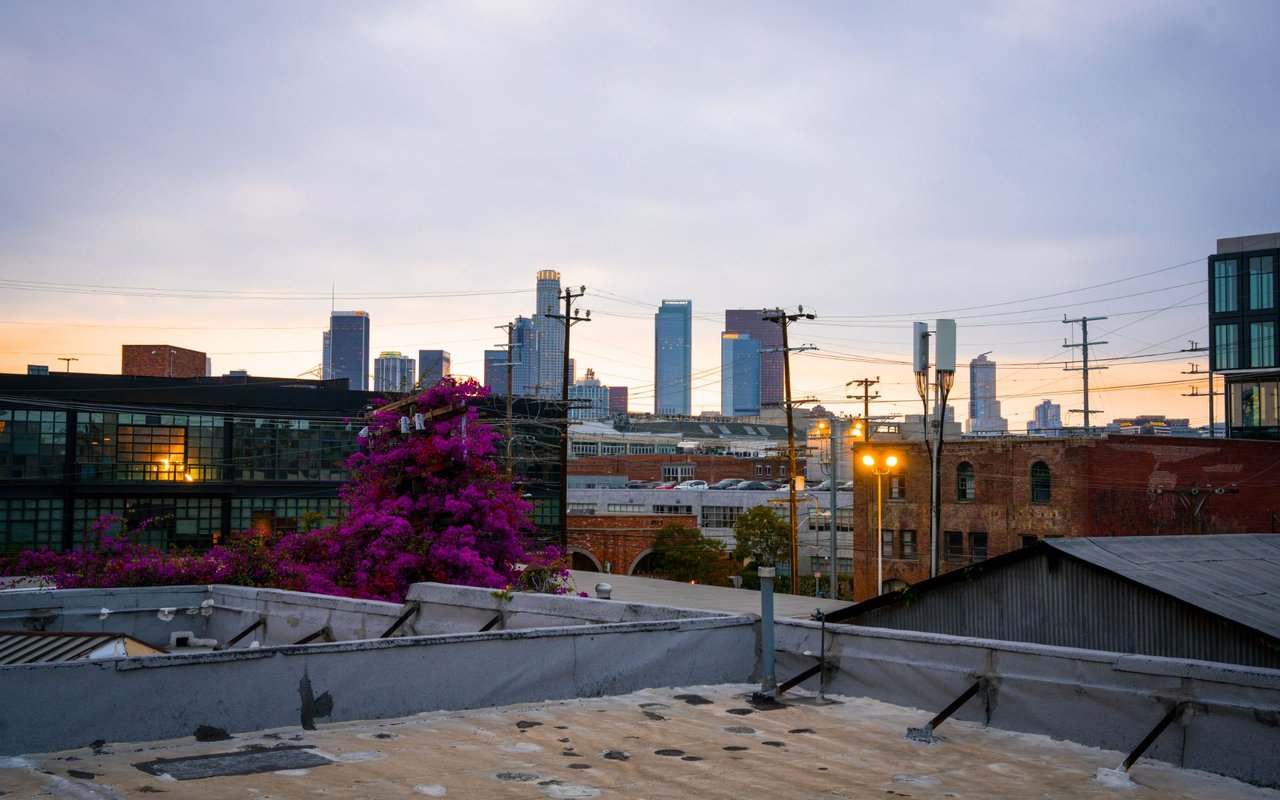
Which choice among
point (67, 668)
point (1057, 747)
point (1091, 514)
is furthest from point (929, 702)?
point (1091, 514)

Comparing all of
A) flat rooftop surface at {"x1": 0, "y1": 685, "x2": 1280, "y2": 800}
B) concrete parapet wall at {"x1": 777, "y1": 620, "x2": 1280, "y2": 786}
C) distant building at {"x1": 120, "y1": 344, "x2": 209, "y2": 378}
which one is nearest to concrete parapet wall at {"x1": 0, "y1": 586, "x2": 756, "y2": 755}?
flat rooftop surface at {"x1": 0, "y1": 685, "x2": 1280, "y2": 800}

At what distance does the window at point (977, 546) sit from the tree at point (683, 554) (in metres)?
21.3

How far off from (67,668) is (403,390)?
19.6m

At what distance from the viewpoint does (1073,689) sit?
839 cm

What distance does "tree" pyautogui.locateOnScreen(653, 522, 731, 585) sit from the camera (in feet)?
253

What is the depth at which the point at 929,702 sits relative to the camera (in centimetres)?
946

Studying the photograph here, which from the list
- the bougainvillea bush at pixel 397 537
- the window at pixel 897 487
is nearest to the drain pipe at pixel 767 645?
the bougainvillea bush at pixel 397 537

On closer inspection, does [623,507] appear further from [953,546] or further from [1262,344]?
[1262,344]

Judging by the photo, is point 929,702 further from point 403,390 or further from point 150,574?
point 403,390

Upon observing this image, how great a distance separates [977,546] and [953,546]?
4.74 feet

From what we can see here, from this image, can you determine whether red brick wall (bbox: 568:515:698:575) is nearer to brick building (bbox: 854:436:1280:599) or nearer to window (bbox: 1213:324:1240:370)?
brick building (bbox: 854:436:1280:599)

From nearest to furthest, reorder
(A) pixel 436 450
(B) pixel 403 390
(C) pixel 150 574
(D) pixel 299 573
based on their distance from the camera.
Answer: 1. (C) pixel 150 574
2. (D) pixel 299 573
3. (A) pixel 436 450
4. (B) pixel 403 390

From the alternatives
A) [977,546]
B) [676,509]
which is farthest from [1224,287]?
[676,509]

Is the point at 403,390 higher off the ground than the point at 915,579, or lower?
higher
